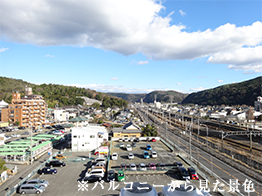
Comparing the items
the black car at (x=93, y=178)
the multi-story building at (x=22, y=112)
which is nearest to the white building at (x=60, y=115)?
the multi-story building at (x=22, y=112)

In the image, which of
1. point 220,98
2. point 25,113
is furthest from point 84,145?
point 220,98

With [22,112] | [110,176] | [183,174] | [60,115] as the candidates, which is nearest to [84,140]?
[110,176]

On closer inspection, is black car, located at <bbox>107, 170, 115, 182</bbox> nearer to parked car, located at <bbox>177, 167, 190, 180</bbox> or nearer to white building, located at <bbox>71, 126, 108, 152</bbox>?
parked car, located at <bbox>177, 167, 190, 180</bbox>

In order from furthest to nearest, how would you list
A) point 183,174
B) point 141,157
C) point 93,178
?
point 141,157
point 183,174
point 93,178

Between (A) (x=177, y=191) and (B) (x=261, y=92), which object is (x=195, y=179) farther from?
(B) (x=261, y=92)

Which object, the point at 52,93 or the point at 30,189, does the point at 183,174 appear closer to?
the point at 30,189

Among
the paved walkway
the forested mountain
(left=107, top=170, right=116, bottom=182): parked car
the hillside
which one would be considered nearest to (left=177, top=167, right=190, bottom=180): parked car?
(left=107, top=170, right=116, bottom=182): parked car
